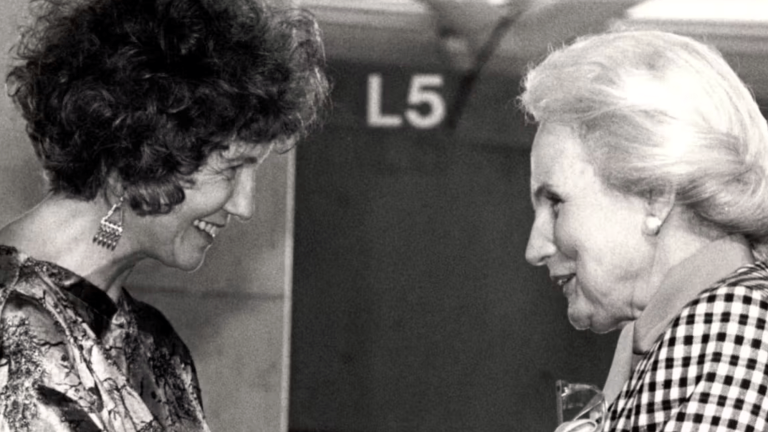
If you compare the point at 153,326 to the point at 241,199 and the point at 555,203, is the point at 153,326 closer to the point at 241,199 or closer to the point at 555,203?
the point at 241,199

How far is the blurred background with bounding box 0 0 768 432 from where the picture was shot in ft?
11.6

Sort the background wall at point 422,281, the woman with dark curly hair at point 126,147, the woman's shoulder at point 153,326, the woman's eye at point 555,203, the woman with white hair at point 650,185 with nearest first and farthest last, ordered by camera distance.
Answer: the woman with white hair at point 650,185 < the woman's eye at point 555,203 < the woman with dark curly hair at point 126,147 < the woman's shoulder at point 153,326 < the background wall at point 422,281

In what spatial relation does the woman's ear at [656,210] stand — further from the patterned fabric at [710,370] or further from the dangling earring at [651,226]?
the patterned fabric at [710,370]

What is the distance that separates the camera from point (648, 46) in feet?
5.97

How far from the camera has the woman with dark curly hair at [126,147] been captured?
80.5 inches

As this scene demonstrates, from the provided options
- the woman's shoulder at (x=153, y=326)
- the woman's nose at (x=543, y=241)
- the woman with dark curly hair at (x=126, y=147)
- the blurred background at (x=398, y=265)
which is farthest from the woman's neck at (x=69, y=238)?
the blurred background at (x=398, y=265)

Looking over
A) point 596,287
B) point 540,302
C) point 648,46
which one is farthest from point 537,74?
point 540,302

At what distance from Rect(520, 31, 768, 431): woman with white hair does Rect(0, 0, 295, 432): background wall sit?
1.86m

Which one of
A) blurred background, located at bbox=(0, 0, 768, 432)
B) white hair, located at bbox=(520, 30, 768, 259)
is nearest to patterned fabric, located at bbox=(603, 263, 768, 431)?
white hair, located at bbox=(520, 30, 768, 259)

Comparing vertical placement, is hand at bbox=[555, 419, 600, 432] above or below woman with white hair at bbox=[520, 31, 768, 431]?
below

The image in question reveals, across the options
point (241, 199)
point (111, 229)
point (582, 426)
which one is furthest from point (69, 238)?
point (582, 426)

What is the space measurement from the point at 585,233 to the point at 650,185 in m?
0.12

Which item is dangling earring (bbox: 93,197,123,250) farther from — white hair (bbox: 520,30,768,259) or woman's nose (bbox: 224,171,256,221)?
white hair (bbox: 520,30,768,259)

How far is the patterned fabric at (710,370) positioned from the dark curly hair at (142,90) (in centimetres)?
83
